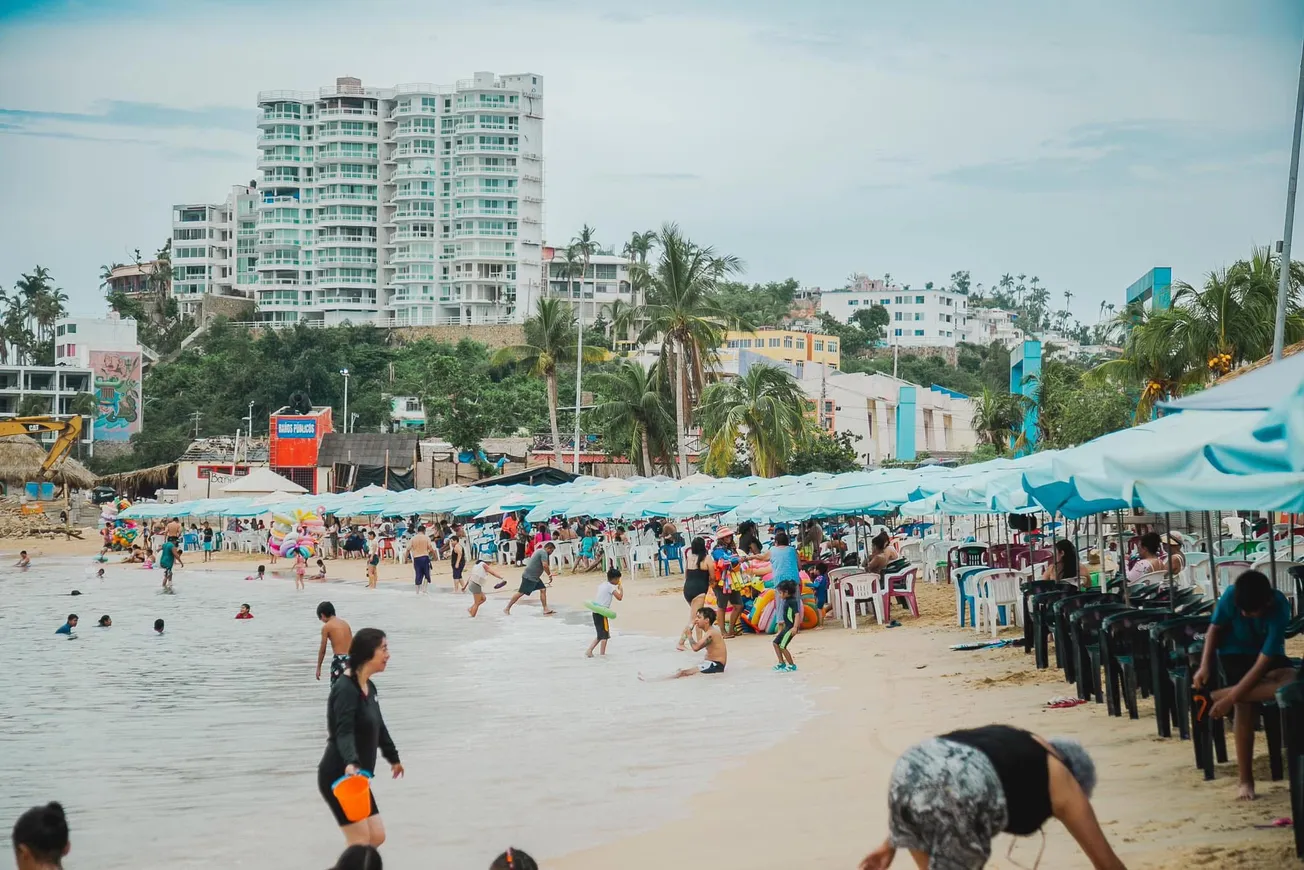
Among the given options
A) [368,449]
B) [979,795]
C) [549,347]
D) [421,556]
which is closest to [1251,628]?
[979,795]

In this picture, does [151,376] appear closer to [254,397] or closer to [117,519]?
[254,397]

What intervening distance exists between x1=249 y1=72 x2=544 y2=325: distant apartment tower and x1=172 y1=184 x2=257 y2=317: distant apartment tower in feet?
25.4

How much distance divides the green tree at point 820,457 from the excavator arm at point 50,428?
97.4 ft

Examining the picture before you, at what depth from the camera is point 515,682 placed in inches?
588

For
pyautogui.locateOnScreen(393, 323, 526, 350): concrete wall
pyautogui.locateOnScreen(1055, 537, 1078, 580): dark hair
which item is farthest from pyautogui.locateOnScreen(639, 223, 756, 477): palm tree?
pyautogui.locateOnScreen(393, 323, 526, 350): concrete wall

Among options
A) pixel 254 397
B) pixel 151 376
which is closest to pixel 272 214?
pixel 151 376

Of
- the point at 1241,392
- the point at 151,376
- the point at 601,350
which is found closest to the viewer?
the point at 1241,392

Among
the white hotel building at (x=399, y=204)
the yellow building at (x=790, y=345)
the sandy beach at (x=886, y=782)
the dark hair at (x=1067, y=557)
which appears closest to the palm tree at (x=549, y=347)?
the yellow building at (x=790, y=345)

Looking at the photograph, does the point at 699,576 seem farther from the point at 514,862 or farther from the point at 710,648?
the point at 514,862

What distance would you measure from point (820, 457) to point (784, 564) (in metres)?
33.9

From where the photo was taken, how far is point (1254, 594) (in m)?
6.38

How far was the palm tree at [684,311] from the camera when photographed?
158ft

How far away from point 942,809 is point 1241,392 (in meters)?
3.35

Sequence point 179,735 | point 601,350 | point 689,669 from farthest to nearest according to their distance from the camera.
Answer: point 601,350, point 689,669, point 179,735
